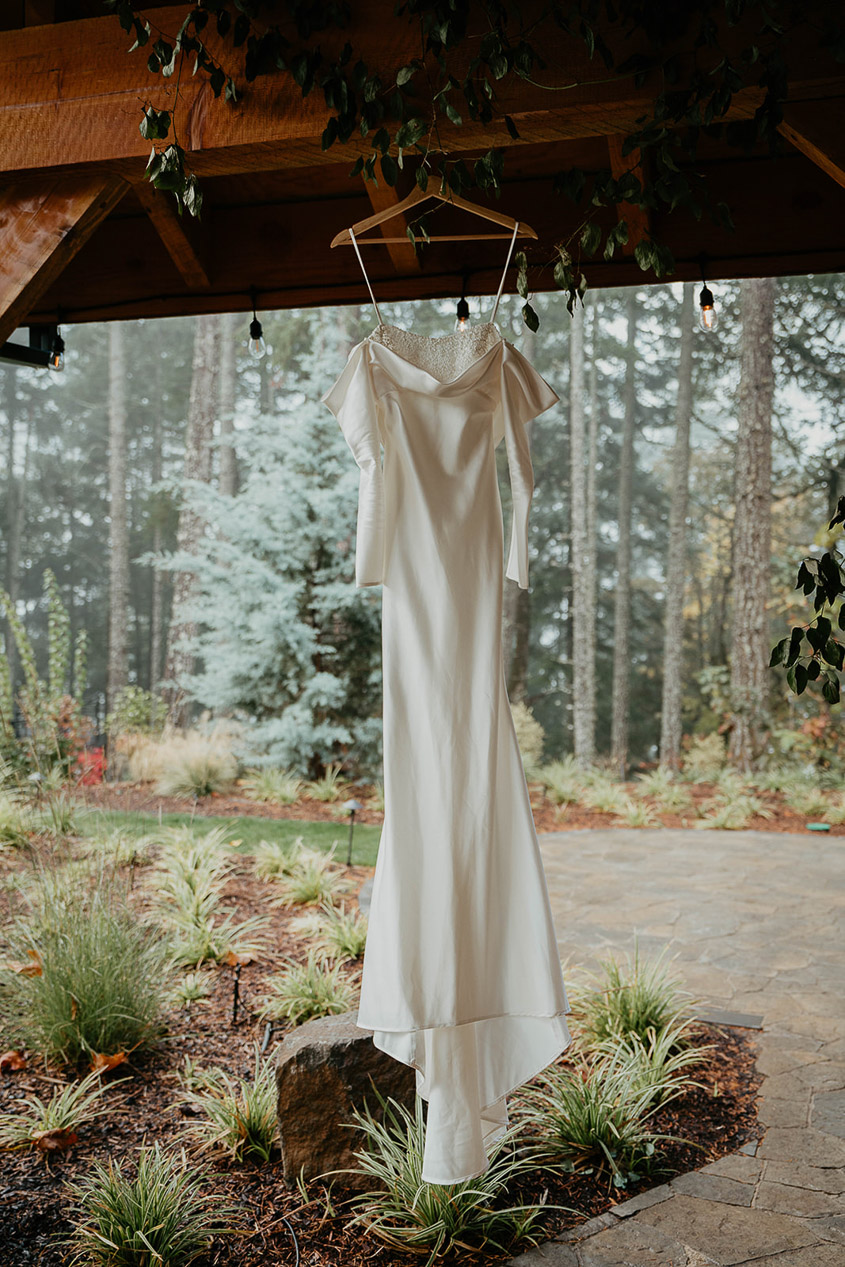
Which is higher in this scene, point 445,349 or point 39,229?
point 39,229

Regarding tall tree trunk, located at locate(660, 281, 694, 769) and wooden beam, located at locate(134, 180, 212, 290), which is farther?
tall tree trunk, located at locate(660, 281, 694, 769)

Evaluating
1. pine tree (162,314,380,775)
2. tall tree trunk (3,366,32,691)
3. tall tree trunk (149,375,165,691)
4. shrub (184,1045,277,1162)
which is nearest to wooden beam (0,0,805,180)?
shrub (184,1045,277,1162)

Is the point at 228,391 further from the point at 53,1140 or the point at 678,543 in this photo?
the point at 53,1140

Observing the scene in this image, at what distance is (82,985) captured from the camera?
9.62 feet

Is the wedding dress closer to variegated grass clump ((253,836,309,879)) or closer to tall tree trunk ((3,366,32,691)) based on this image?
variegated grass clump ((253,836,309,879))

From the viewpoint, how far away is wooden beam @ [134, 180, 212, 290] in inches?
101

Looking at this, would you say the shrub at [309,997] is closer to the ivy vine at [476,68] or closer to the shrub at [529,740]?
the ivy vine at [476,68]

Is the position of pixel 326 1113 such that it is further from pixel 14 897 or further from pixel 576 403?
pixel 576 403

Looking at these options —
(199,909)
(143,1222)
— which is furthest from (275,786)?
(143,1222)

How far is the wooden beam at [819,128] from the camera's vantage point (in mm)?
1792

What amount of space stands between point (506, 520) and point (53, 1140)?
35.0 feet

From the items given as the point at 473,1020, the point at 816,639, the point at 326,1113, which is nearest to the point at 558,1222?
the point at 326,1113

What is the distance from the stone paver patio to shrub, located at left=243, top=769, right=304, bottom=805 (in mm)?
2069

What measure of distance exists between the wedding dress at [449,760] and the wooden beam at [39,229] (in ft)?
2.19
